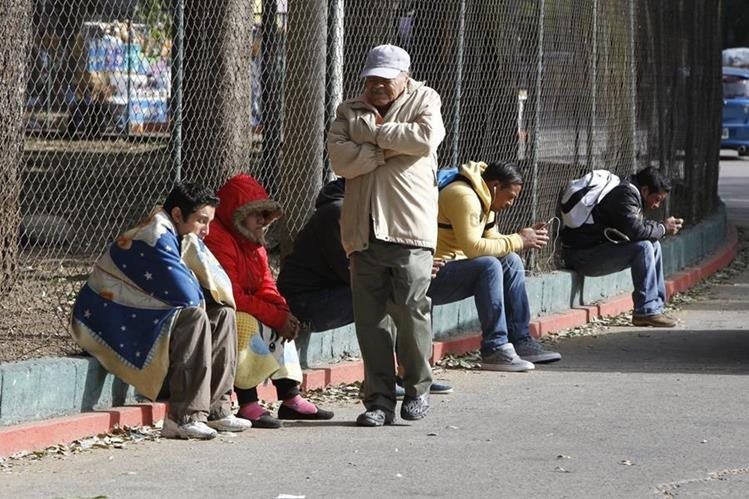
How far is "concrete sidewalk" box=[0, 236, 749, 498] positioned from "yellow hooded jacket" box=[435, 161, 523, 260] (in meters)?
0.73

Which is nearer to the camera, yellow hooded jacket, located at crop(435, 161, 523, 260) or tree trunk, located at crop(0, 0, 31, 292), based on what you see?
tree trunk, located at crop(0, 0, 31, 292)

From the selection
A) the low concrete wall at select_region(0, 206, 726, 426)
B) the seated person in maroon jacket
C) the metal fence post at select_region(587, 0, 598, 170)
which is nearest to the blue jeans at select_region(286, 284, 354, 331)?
the low concrete wall at select_region(0, 206, 726, 426)

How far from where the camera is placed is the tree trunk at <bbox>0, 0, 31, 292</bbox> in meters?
8.24

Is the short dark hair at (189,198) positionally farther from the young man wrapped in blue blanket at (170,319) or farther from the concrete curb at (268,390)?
the concrete curb at (268,390)

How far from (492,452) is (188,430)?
1345mm

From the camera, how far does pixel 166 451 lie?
269 inches

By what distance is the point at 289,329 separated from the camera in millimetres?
7711

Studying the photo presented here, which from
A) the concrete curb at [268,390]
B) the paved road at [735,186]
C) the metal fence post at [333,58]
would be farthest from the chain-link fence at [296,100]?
the paved road at [735,186]

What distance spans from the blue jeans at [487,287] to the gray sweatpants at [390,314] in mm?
1490

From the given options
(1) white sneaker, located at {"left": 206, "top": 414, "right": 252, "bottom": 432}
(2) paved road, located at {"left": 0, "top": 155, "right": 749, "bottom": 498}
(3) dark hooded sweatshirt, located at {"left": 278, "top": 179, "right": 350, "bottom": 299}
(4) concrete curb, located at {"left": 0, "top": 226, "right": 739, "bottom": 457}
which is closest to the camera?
(2) paved road, located at {"left": 0, "top": 155, "right": 749, "bottom": 498}

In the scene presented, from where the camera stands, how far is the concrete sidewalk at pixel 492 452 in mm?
6199

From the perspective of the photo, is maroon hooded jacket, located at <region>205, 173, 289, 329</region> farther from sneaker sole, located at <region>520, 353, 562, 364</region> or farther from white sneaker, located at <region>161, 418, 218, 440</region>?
sneaker sole, located at <region>520, 353, 562, 364</region>

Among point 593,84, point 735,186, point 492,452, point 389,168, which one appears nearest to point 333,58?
point 389,168

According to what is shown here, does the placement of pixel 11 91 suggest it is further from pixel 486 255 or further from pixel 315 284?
pixel 486 255
